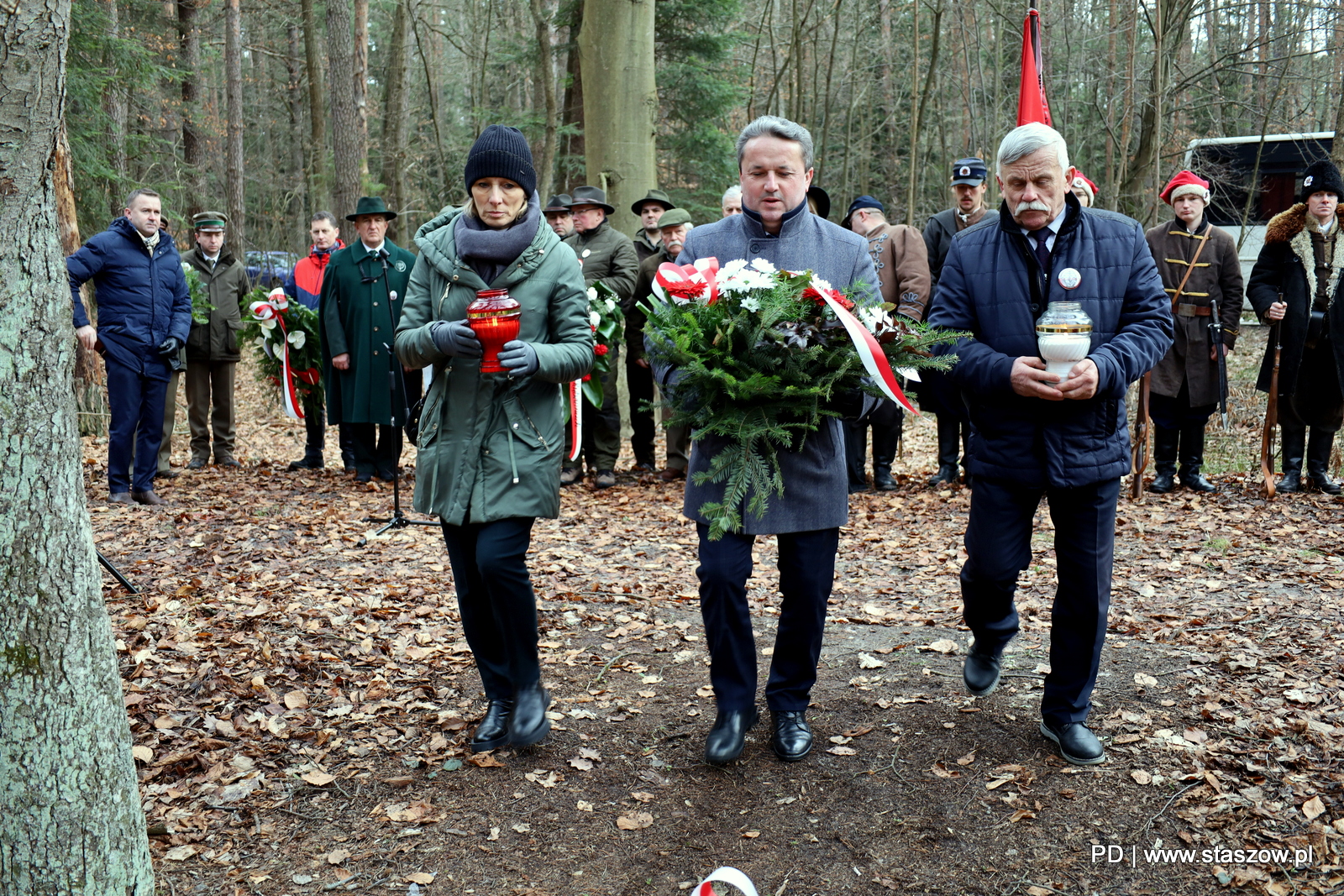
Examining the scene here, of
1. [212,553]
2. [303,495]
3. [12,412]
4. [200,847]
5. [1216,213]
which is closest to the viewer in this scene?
[12,412]

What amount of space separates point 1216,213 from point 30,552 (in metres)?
20.1

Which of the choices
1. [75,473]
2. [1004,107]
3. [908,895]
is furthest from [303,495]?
[1004,107]

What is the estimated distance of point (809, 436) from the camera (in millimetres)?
3885

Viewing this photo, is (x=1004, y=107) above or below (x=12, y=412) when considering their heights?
above

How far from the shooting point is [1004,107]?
74.9ft

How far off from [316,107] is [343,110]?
575cm

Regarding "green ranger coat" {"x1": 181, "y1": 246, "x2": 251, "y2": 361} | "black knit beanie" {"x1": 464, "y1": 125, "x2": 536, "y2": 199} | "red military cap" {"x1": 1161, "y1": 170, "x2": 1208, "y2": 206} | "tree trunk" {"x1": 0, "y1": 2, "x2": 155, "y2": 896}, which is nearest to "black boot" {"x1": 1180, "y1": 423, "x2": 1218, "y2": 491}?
"red military cap" {"x1": 1161, "y1": 170, "x2": 1208, "y2": 206}

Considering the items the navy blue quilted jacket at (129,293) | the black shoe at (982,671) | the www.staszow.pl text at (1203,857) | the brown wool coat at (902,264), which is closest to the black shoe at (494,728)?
the black shoe at (982,671)

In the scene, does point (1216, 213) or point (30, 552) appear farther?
point (1216, 213)

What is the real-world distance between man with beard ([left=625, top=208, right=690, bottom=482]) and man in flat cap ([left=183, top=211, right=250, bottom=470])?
13.9 feet

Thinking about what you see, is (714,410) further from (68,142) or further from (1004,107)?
(1004,107)

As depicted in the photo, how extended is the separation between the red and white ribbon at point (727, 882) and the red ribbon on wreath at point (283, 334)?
340 inches

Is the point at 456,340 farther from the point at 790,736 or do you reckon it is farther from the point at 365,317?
the point at 365,317

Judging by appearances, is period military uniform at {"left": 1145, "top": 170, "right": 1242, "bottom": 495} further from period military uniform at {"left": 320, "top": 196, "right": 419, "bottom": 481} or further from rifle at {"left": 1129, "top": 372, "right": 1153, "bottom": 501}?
period military uniform at {"left": 320, "top": 196, "right": 419, "bottom": 481}
